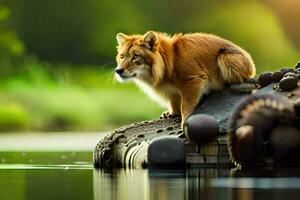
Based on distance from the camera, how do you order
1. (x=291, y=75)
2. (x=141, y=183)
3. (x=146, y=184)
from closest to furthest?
(x=146, y=184), (x=141, y=183), (x=291, y=75)

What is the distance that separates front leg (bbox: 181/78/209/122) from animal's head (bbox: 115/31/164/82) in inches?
12.3

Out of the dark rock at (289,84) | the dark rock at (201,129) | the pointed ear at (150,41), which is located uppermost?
the pointed ear at (150,41)

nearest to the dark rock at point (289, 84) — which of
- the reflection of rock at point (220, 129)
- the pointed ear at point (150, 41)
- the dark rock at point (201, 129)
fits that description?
the reflection of rock at point (220, 129)

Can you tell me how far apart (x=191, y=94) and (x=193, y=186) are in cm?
382

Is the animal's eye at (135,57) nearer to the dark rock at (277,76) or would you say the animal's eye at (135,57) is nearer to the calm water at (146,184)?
the calm water at (146,184)

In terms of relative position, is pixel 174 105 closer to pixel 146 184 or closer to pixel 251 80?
pixel 251 80

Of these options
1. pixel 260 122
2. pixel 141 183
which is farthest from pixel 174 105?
pixel 141 183

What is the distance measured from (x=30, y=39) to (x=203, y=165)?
1925 centimetres

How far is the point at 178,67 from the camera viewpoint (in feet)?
52.3

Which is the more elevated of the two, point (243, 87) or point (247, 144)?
point (243, 87)

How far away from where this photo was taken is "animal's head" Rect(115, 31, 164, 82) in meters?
15.8

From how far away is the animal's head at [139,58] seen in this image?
51.7 feet

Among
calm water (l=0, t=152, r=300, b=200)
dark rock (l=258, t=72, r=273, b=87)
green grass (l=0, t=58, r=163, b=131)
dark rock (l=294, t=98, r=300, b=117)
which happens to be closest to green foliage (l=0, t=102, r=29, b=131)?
green grass (l=0, t=58, r=163, b=131)

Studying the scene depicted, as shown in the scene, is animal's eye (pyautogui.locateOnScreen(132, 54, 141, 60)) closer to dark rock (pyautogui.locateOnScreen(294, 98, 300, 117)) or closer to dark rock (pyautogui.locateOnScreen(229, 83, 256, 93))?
dark rock (pyautogui.locateOnScreen(229, 83, 256, 93))
